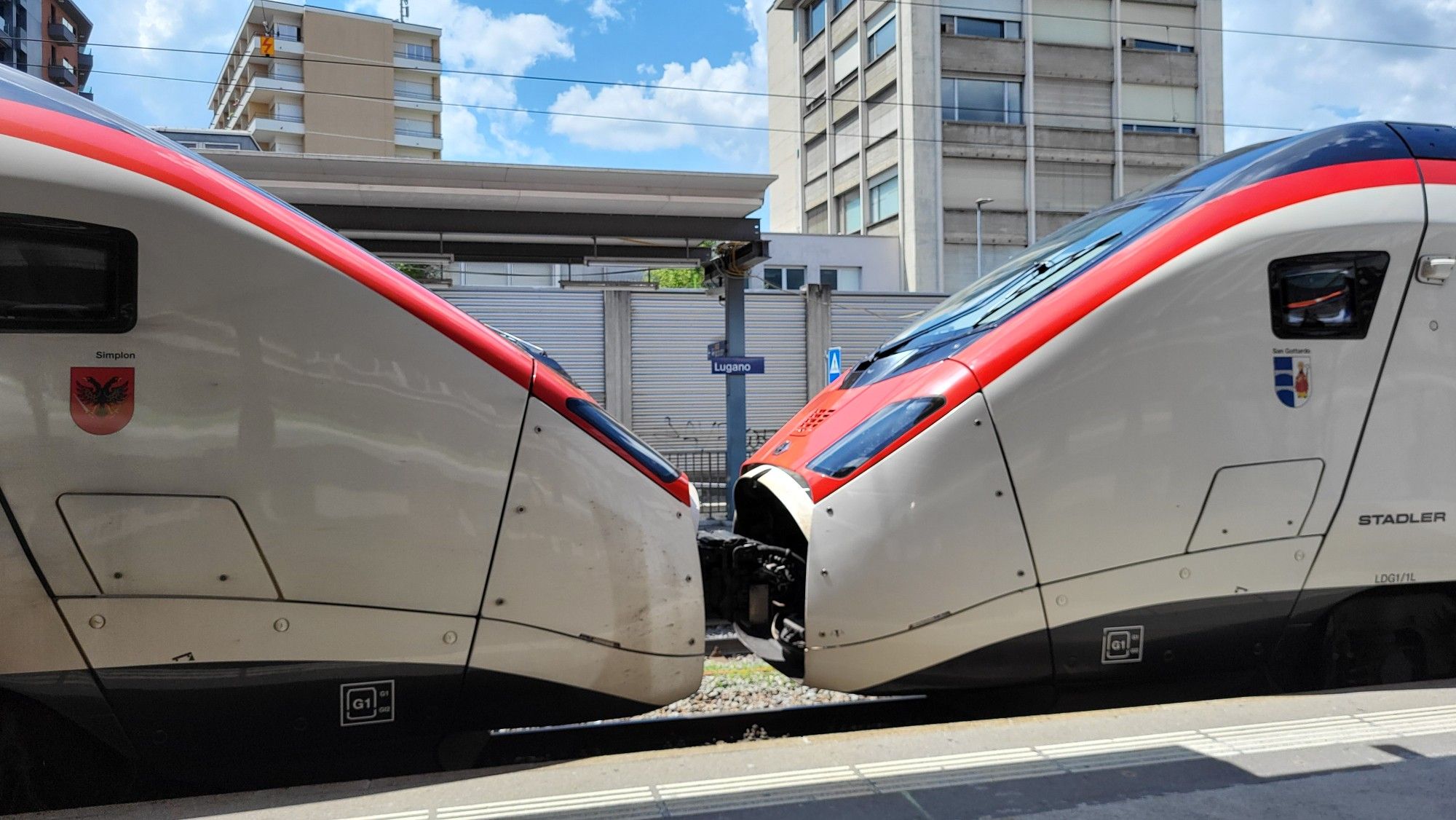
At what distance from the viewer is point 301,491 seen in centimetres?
343

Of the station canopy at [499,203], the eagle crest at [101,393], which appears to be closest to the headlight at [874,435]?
the eagle crest at [101,393]

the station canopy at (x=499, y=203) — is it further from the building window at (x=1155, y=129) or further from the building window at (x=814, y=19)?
the building window at (x=814, y=19)

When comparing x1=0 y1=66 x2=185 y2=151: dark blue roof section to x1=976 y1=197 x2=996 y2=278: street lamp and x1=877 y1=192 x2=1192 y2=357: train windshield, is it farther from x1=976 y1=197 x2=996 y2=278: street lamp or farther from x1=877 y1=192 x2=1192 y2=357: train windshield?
x1=976 y1=197 x2=996 y2=278: street lamp

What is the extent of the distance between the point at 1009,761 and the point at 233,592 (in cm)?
284

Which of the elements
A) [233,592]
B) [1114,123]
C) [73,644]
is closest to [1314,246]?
[233,592]

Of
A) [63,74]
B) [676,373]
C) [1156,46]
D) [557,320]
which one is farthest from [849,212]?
[63,74]

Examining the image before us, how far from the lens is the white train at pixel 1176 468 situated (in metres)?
4.04

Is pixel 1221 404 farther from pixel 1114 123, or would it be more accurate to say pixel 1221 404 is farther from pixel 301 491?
pixel 1114 123

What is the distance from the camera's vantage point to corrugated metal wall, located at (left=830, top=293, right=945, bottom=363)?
74.0 feet

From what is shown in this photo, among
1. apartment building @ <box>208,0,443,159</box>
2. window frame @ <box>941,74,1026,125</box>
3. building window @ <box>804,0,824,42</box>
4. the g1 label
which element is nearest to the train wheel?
the g1 label

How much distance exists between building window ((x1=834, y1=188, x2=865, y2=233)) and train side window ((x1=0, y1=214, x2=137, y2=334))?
144ft

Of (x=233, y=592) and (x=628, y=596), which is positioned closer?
(x=233, y=592)

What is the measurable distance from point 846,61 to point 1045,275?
45079 mm

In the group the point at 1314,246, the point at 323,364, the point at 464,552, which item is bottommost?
the point at 464,552
